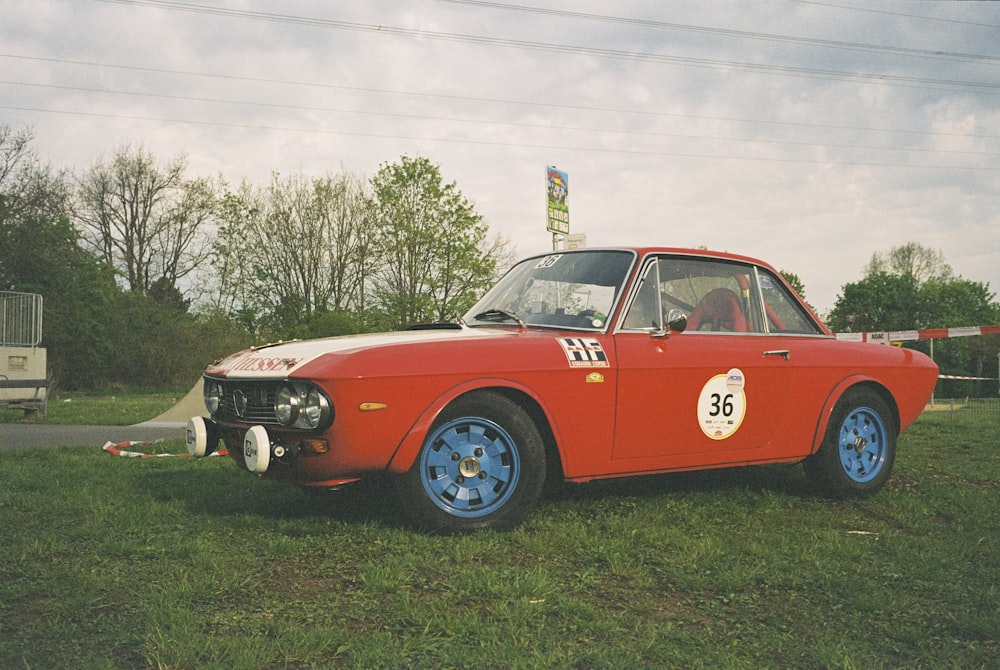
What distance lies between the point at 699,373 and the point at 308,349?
2.37 meters

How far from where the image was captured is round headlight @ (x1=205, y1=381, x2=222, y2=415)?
5441mm

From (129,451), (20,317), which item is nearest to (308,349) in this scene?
(129,451)

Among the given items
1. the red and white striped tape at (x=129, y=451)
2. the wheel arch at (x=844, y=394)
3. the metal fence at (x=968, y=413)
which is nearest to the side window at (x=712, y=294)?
the wheel arch at (x=844, y=394)

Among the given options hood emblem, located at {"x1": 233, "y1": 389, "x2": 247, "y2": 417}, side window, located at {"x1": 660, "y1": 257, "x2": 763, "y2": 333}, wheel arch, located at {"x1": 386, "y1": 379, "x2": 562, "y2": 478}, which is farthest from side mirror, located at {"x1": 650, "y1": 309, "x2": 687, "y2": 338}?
hood emblem, located at {"x1": 233, "y1": 389, "x2": 247, "y2": 417}

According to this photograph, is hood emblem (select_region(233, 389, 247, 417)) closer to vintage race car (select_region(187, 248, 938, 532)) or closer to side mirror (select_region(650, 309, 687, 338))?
vintage race car (select_region(187, 248, 938, 532))

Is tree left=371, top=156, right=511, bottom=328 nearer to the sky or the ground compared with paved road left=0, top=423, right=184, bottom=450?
nearer to the sky

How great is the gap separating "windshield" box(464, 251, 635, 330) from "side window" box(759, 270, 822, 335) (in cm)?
123

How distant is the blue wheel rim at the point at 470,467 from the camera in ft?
15.7

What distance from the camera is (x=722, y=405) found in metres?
5.73

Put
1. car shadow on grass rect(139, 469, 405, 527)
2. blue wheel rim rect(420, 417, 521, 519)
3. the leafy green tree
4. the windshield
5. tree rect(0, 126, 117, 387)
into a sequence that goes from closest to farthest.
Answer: blue wheel rim rect(420, 417, 521, 519) → car shadow on grass rect(139, 469, 405, 527) → the windshield → tree rect(0, 126, 117, 387) → the leafy green tree

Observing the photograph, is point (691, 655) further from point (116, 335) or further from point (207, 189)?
point (207, 189)

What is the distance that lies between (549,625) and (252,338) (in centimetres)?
3508

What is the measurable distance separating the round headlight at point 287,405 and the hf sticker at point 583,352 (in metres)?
1.52

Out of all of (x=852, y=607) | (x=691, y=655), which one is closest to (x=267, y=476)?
(x=691, y=655)
